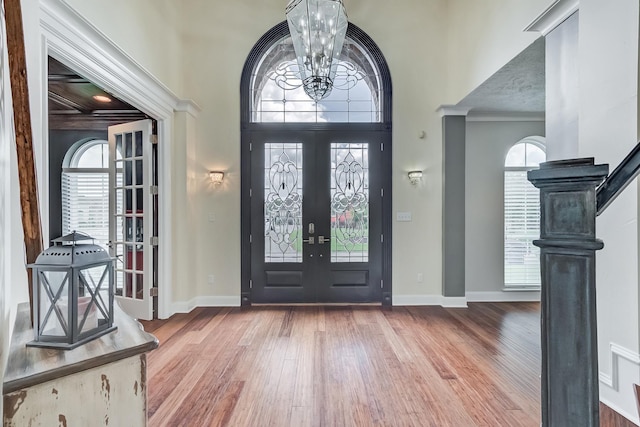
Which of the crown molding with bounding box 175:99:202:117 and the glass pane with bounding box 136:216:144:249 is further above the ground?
the crown molding with bounding box 175:99:202:117

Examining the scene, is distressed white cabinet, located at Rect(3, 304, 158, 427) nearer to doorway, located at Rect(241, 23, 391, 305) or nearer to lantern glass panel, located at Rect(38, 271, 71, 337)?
lantern glass panel, located at Rect(38, 271, 71, 337)

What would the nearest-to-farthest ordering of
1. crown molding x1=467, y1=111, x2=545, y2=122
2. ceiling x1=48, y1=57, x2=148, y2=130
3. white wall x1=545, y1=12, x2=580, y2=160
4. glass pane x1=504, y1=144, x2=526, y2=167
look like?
white wall x1=545, y1=12, x2=580, y2=160
ceiling x1=48, y1=57, x2=148, y2=130
crown molding x1=467, y1=111, x2=545, y2=122
glass pane x1=504, y1=144, x2=526, y2=167

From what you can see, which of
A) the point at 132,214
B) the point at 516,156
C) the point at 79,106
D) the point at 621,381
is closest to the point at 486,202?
the point at 516,156

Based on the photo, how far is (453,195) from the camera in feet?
16.1

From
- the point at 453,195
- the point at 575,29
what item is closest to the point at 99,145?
the point at 453,195

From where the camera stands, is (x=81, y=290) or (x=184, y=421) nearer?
(x=81, y=290)

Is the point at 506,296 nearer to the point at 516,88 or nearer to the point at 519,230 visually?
the point at 519,230

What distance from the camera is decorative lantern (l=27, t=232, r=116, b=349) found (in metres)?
0.96

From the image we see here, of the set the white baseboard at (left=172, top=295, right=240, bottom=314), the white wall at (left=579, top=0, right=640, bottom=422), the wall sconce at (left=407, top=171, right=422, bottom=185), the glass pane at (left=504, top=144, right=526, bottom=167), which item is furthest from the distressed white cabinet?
the glass pane at (left=504, top=144, right=526, bottom=167)

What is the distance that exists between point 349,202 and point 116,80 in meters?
3.14

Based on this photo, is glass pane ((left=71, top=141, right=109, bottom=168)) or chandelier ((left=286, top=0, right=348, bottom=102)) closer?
chandelier ((left=286, top=0, right=348, bottom=102))

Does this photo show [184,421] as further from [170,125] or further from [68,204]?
[68,204]

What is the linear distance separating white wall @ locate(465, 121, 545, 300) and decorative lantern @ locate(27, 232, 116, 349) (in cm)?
520

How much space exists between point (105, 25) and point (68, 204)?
435 cm
